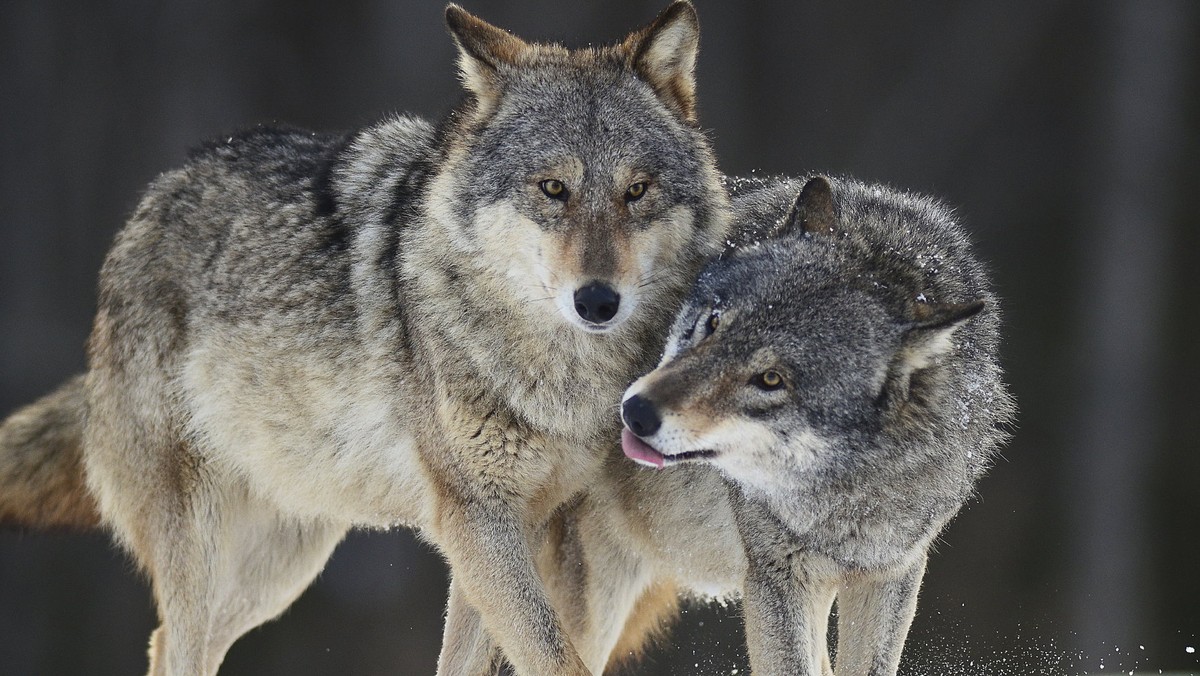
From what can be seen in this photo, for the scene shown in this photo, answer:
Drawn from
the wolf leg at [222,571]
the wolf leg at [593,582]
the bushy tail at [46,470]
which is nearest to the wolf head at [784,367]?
the wolf leg at [593,582]

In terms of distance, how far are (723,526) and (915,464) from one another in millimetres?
676

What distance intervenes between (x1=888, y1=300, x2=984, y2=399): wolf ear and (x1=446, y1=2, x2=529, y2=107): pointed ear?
129cm

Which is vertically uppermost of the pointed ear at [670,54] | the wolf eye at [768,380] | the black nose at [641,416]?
the pointed ear at [670,54]

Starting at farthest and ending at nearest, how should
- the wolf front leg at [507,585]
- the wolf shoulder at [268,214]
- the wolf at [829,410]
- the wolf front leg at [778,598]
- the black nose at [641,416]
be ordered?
1. the wolf shoulder at [268,214]
2. the wolf front leg at [507,585]
3. the wolf front leg at [778,598]
4. the wolf at [829,410]
5. the black nose at [641,416]

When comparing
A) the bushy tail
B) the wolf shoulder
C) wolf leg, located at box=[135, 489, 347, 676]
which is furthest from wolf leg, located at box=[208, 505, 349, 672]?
the wolf shoulder

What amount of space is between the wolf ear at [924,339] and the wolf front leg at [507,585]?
1103 mm

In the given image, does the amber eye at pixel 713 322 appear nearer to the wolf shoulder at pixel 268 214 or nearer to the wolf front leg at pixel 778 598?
the wolf front leg at pixel 778 598

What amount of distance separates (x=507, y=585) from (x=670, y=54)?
5.03 ft

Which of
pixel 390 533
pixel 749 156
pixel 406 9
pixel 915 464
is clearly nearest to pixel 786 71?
pixel 749 156

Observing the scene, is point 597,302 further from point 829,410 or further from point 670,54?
point 670,54

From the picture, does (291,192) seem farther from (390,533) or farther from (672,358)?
(390,533)

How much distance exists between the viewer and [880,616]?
3623mm

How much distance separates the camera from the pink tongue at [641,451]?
123 inches

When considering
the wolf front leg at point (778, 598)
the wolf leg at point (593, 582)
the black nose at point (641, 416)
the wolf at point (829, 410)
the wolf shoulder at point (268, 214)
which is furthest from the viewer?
the wolf leg at point (593, 582)
